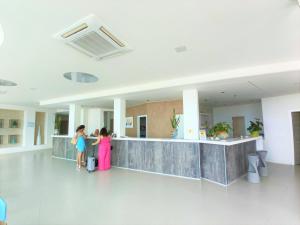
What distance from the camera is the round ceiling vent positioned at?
14.2 ft

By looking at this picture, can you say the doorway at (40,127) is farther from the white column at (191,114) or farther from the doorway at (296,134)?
the doorway at (296,134)

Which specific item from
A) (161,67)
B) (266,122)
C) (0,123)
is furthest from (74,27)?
(0,123)

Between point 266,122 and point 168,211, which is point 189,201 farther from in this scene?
point 266,122

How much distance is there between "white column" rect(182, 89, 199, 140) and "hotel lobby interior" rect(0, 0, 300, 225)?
1.2 inches

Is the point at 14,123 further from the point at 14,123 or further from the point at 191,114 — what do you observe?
the point at 191,114

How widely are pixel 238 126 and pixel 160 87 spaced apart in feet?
21.1

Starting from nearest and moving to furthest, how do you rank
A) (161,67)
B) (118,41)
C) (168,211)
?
(118,41)
(168,211)
(161,67)

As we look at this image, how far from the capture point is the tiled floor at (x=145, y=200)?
2592 millimetres

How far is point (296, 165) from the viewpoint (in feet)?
19.7

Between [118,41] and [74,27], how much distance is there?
632mm

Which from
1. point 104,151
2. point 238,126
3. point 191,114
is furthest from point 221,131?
point 238,126

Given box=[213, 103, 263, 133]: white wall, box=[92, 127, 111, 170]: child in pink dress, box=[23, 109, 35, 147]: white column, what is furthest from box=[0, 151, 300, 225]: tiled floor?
box=[23, 109, 35, 147]: white column

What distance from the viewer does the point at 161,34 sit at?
2.45 metres

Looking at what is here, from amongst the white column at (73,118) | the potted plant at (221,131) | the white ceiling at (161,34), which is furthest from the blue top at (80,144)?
the potted plant at (221,131)
